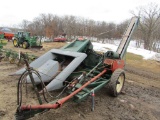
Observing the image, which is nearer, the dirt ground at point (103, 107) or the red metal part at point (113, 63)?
the dirt ground at point (103, 107)

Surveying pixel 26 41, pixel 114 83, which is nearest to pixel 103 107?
pixel 114 83

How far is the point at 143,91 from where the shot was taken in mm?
6691

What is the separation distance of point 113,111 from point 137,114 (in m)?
0.61

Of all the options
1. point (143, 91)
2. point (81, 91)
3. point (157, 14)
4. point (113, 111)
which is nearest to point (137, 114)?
point (113, 111)

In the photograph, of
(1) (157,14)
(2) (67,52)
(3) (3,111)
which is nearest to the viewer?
(3) (3,111)

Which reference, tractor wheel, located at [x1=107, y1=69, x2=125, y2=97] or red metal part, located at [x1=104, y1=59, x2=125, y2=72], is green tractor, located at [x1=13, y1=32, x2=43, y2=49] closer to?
red metal part, located at [x1=104, y1=59, x2=125, y2=72]

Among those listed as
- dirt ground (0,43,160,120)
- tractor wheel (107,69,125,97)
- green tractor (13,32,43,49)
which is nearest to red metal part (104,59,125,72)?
tractor wheel (107,69,125,97)

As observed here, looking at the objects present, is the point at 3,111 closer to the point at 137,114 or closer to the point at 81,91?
the point at 81,91

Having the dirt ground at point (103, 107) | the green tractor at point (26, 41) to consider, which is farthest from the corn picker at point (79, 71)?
the green tractor at point (26, 41)

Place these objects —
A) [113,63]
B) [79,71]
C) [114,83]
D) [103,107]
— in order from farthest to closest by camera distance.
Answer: [79,71] → [113,63] → [114,83] → [103,107]

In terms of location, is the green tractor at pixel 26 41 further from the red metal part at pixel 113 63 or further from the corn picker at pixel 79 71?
the red metal part at pixel 113 63

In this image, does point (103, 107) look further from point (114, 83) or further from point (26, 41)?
point (26, 41)

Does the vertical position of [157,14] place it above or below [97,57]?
above

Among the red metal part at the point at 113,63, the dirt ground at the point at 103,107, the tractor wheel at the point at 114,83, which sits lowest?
the dirt ground at the point at 103,107
